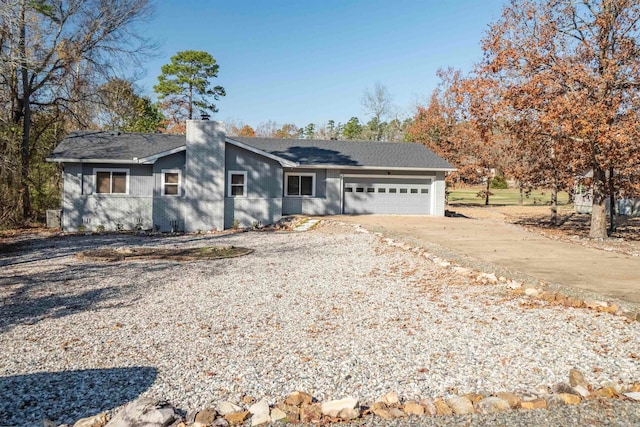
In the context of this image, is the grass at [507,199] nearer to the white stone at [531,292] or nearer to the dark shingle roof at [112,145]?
the dark shingle roof at [112,145]

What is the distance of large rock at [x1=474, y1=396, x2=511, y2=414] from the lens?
379cm

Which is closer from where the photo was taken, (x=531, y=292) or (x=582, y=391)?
(x=582, y=391)

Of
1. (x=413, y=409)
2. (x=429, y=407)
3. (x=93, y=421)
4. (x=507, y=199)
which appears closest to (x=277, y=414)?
(x=413, y=409)

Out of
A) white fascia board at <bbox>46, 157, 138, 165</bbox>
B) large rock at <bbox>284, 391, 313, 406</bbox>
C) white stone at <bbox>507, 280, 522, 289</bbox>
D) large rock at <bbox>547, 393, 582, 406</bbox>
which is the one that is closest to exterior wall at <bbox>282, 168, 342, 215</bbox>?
white fascia board at <bbox>46, 157, 138, 165</bbox>

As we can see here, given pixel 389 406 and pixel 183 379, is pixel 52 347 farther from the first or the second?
pixel 389 406

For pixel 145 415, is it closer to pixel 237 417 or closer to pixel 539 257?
pixel 237 417

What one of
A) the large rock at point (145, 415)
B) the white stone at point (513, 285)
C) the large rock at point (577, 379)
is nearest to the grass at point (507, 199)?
the white stone at point (513, 285)

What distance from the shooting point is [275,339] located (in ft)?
18.4

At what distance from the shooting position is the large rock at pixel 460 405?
3.77 m

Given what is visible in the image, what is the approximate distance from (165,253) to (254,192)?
24.9ft

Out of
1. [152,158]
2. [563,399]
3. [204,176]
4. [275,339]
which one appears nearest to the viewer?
[563,399]

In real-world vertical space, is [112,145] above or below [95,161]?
above

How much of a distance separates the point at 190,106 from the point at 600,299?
41.0m

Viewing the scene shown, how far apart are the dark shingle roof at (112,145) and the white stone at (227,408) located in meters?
16.4
